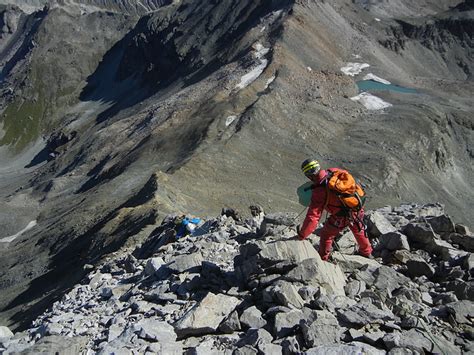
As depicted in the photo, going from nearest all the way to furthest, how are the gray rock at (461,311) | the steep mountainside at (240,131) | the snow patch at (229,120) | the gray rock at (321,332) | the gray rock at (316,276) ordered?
the gray rock at (321,332) < the gray rock at (461,311) < the gray rock at (316,276) < the steep mountainside at (240,131) < the snow patch at (229,120)

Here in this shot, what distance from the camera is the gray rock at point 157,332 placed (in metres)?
10.6

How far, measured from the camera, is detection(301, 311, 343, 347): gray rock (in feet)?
31.3

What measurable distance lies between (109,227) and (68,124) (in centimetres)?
7796

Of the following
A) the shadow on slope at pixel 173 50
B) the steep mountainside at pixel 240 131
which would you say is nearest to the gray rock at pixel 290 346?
the steep mountainside at pixel 240 131

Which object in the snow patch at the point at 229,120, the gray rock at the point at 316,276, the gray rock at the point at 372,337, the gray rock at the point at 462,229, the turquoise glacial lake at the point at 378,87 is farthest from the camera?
the turquoise glacial lake at the point at 378,87

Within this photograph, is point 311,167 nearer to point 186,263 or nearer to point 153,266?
point 186,263

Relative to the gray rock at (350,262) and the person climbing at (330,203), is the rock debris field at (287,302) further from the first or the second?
the person climbing at (330,203)

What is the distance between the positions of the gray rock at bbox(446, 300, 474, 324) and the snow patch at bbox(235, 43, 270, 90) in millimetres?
50890

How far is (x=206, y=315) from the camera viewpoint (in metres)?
10.9

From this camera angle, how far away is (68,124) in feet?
349

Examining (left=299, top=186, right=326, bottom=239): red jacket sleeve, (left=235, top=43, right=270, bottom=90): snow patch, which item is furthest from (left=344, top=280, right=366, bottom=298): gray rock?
(left=235, top=43, right=270, bottom=90): snow patch

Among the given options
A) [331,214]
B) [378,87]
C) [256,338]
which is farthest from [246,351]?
[378,87]

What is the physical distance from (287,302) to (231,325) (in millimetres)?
1178

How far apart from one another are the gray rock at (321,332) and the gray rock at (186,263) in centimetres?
462
